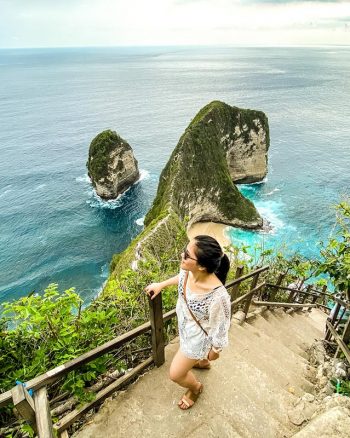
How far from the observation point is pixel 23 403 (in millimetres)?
2551

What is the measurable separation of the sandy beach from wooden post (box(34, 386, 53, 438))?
31948mm

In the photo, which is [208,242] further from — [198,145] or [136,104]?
[136,104]

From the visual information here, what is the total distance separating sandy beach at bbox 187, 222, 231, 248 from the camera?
35.1m

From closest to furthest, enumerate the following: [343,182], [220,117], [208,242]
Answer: [208,242] → [220,117] → [343,182]

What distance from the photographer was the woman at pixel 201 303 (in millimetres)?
3229

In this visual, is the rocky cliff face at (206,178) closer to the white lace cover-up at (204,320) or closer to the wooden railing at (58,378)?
the wooden railing at (58,378)

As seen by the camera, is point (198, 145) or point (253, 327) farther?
point (198, 145)

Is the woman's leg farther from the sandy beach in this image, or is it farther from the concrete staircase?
the sandy beach

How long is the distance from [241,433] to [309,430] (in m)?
0.84

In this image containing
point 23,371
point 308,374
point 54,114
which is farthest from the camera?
point 54,114

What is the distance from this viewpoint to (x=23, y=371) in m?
3.54

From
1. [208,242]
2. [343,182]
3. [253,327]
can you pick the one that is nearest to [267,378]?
[253,327]

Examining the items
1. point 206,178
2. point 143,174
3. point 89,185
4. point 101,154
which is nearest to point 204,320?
point 206,178

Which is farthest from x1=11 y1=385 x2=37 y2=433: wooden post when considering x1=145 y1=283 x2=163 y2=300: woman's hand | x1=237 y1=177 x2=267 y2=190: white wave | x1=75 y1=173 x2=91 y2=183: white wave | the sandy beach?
x1=75 y1=173 x2=91 y2=183: white wave
